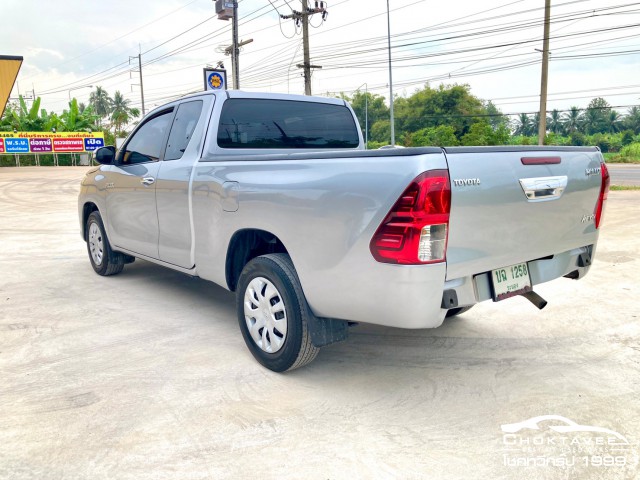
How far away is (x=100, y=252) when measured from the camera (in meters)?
6.41

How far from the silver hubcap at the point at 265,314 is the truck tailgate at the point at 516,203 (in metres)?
1.17

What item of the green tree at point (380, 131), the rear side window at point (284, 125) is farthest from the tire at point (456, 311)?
the green tree at point (380, 131)

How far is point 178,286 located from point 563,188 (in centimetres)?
420

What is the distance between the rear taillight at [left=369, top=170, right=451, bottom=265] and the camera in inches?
105

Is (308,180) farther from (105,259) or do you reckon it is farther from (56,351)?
(105,259)

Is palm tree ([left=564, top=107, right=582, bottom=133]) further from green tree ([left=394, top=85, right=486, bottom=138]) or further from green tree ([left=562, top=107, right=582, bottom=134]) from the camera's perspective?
green tree ([left=394, top=85, right=486, bottom=138])

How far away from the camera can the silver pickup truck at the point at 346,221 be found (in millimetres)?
2781

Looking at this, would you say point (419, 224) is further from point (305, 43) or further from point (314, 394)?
point (305, 43)

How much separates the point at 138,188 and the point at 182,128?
2.81ft

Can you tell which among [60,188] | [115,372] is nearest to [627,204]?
[115,372]

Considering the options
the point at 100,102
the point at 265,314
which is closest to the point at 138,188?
the point at 265,314

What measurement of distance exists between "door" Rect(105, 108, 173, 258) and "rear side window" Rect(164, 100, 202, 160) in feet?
0.48

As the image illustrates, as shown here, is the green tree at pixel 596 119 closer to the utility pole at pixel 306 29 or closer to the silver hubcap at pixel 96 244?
the utility pole at pixel 306 29

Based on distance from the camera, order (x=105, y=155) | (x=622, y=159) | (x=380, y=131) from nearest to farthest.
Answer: (x=105, y=155), (x=622, y=159), (x=380, y=131)
